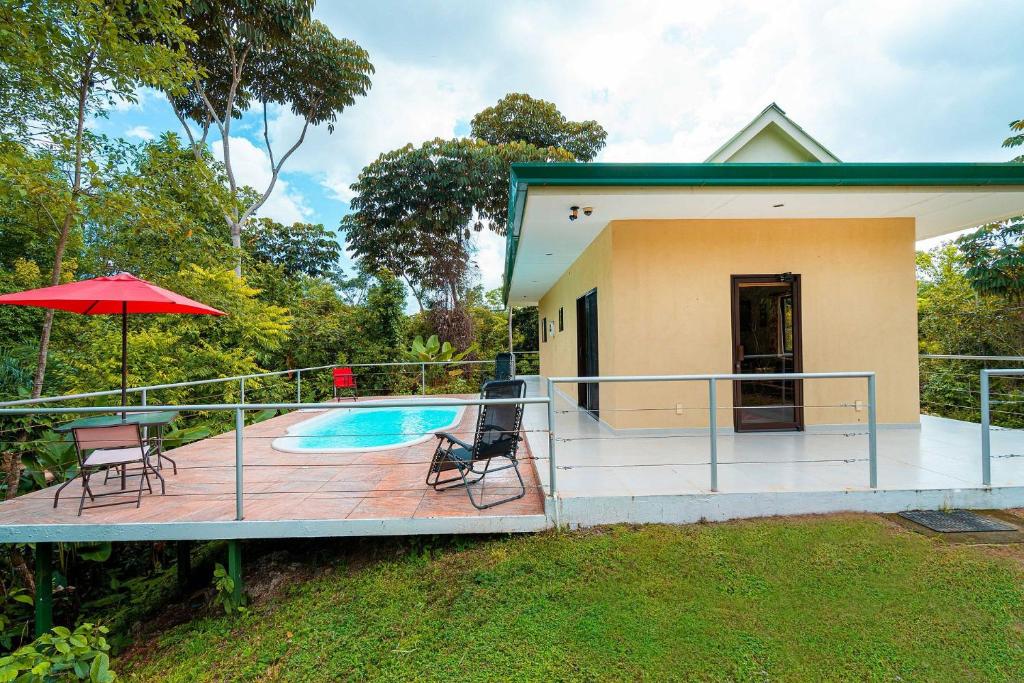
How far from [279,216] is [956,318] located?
Answer: 3119cm

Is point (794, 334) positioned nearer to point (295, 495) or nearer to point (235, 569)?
point (295, 495)

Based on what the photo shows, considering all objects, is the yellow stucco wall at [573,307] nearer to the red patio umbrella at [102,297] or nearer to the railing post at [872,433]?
the railing post at [872,433]

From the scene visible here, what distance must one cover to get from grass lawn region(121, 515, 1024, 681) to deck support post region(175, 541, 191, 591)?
0.87 m

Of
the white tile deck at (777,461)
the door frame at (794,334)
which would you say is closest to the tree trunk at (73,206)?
the white tile deck at (777,461)

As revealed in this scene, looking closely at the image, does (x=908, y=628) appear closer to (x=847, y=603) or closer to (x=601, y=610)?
(x=847, y=603)

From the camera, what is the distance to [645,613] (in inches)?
115

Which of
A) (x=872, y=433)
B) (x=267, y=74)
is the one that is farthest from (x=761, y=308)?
(x=267, y=74)

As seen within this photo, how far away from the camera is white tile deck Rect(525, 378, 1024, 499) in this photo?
4.04 m

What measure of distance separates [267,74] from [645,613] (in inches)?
842

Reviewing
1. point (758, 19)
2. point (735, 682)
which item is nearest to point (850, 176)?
point (735, 682)

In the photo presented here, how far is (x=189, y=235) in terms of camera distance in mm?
10422

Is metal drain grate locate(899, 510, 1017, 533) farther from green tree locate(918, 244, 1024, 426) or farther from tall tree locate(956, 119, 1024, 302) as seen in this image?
tall tree locate(956, 119, 1024, 302)

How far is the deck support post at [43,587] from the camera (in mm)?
3723

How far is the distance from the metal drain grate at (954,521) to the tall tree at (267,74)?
1725 cm
